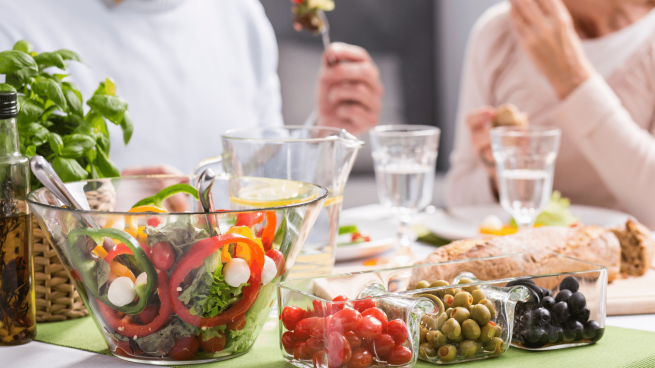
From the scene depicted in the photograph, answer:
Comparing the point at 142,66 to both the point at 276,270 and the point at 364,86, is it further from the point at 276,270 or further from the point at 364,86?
the point at 276,270

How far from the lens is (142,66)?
5.19 feet

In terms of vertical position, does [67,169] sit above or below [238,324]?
above

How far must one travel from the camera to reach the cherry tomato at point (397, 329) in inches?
18.6

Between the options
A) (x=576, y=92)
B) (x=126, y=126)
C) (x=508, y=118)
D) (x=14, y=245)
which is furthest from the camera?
(x=576, y=92)

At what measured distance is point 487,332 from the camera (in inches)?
20.1

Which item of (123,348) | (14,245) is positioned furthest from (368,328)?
(14,245)

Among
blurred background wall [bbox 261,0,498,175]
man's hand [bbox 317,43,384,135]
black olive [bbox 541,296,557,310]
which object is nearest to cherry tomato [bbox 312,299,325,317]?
black olive [bbox 541,296,557,310]

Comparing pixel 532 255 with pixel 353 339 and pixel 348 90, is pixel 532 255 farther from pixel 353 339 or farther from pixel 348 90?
pixel 348 90

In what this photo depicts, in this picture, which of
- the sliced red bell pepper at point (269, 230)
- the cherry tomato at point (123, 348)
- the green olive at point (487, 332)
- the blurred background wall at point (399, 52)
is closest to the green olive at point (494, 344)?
the green olive at point (487, 332)

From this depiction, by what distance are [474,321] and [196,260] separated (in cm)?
24

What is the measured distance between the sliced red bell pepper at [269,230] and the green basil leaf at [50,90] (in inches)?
10.4

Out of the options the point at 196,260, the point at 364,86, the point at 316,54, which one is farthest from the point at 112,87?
the point at 316,54

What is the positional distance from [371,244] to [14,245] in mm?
527

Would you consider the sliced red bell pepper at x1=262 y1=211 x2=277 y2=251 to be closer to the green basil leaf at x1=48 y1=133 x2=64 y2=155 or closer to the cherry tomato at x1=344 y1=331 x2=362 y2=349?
the cherry tomato at x1=344 y1=331 x2=362 y2=349
